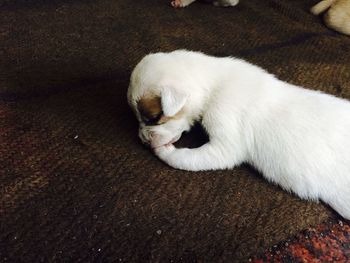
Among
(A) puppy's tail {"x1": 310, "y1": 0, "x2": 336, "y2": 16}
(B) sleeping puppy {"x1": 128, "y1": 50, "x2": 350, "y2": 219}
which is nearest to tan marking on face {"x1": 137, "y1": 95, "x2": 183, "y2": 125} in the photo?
(B) sleeping puppy {"x1": 128, "y1": 50, "x2": 350, "y2": 219}

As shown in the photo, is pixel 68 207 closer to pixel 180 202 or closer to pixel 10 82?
pixel 180 202

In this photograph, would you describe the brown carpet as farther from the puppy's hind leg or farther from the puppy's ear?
the puppy's ear

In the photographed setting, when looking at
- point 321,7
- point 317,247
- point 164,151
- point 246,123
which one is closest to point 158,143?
point 164,151

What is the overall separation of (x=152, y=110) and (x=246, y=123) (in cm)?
42

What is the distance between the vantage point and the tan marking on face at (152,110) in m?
1.81

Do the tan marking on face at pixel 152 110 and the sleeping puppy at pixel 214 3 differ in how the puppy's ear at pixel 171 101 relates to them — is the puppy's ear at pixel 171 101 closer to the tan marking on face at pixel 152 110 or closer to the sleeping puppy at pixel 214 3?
the tan marking on face at pixel 152 110

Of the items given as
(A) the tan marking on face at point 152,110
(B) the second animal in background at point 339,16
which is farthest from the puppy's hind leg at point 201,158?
(B) the second animal in background at point 339,16

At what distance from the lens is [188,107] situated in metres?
1.93

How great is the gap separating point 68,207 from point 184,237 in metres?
0.49

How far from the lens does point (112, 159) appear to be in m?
2.01

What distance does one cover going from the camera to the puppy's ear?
1.74 meters

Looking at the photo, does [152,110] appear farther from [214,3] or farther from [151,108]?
[214,3]

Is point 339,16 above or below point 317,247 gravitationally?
above

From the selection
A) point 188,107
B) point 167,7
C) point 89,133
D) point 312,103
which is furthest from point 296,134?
point 167,7
